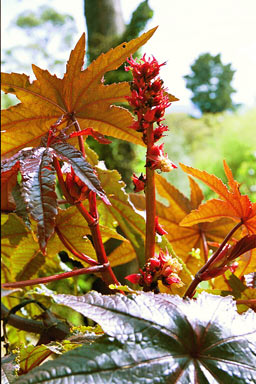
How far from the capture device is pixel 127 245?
61 centimetres

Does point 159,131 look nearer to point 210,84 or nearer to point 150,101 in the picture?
point 150,101

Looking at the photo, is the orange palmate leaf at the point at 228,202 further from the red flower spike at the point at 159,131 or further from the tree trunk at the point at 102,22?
the tree trunk at the point at 102,22

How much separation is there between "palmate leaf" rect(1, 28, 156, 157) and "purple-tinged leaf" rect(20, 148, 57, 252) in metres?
0.12

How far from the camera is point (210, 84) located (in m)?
12.8

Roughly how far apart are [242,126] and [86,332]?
5990 millimetres

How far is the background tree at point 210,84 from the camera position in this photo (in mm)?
12680

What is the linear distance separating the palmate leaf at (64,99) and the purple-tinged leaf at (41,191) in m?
0.12

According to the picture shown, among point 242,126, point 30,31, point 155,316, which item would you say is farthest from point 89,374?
point 30,31

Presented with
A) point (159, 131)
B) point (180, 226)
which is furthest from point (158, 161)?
point (180, 226)

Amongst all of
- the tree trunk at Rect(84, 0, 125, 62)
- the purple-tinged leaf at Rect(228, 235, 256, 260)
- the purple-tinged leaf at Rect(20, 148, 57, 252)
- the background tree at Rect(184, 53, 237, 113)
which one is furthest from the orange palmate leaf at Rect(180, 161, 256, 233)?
the background tree at Rect(184, 53, 237, 113)

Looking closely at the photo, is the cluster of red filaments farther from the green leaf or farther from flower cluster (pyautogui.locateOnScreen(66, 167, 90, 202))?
the green leaf

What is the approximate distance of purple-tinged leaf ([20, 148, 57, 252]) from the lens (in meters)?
0.28

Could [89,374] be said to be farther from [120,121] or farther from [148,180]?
[120,121]

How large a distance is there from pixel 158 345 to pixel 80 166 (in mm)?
154
